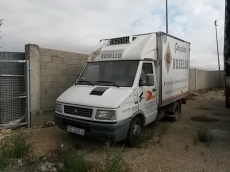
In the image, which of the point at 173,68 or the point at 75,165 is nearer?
the point at 75,165

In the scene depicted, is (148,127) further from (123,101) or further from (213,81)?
(213,81)

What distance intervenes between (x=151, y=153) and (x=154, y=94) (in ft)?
5.72

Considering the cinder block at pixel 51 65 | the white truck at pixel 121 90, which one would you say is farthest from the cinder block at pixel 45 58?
the white truck at pixel 121 90

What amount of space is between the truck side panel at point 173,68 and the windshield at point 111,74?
1.33 meters

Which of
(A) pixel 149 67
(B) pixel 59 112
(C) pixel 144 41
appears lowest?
(B) pixel 59 112

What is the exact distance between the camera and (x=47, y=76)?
6801 millimetres

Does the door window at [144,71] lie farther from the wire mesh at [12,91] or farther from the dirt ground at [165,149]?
the wire mesh at [12,91]

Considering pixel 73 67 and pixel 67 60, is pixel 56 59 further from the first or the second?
pixel 73 67

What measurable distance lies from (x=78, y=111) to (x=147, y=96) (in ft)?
6.14

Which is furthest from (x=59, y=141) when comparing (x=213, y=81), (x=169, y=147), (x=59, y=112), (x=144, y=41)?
(x=213, y=81)

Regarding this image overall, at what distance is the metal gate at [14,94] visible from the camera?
581 centimetres

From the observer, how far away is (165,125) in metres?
6.82

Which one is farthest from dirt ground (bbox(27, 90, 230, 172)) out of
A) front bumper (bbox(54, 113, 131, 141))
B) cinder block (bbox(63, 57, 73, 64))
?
cinder block (bbox(63, 57, 73, 64))

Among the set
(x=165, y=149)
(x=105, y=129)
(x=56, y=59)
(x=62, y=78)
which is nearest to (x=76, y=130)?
(x=105, y=129)
